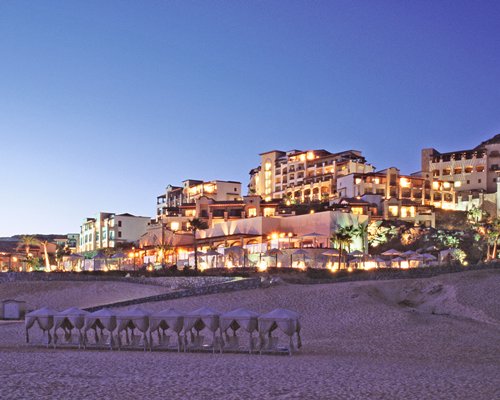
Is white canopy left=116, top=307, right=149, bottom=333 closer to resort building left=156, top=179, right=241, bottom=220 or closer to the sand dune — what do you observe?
the sand dune

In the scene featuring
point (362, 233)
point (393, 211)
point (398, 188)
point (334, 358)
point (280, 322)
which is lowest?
point (334, 358)

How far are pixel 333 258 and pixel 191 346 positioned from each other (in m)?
39.0

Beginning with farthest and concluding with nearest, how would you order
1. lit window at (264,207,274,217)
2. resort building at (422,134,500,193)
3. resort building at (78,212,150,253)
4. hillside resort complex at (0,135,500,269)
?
resort building at (78,212,150,253)
resort building at (422,134,500,193)
lit window at (264,207,274,217)
hillside resort complex at (0,135,500,269)

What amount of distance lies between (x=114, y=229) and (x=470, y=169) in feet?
202

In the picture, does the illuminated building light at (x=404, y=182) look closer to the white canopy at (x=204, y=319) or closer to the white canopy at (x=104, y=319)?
the white canopy at (x=204, y=319)

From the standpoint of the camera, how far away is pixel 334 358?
2228 centimetres

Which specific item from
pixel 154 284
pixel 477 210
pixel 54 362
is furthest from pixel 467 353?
pixel 477 210

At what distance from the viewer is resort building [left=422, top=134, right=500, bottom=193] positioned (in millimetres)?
109938

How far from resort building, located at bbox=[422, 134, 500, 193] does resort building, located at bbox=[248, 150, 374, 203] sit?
13.4 meters

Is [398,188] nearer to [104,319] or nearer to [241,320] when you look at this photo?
[241,320]

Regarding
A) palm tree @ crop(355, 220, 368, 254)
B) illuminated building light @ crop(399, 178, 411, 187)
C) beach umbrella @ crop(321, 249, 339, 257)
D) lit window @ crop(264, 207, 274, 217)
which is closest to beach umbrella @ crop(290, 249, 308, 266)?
beach umbrella @ crop(321, 249, 339, 257)

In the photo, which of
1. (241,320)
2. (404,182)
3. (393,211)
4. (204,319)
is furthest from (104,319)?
(404,182)

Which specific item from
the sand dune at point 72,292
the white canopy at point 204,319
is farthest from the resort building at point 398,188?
the white canopy at point 204,319

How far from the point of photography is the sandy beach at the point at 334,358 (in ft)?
49.7
